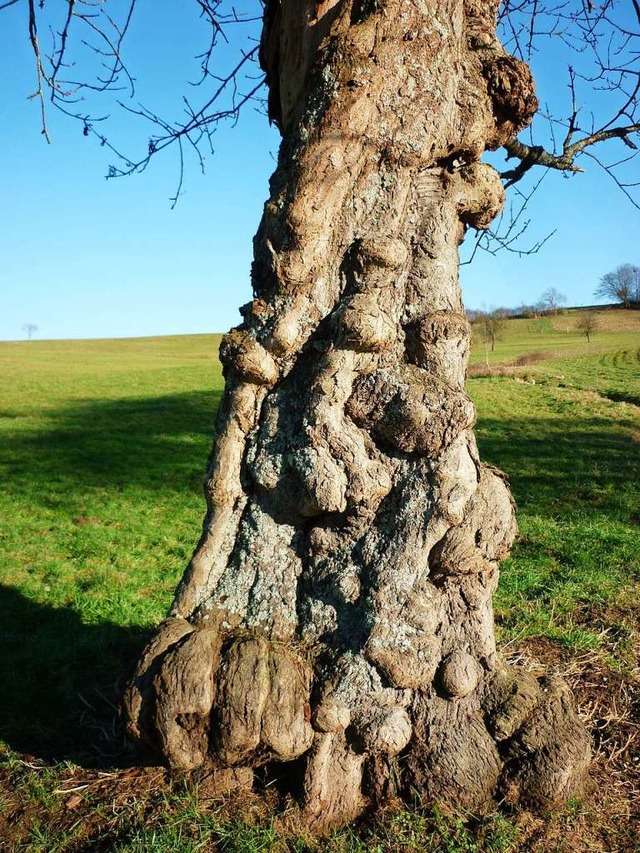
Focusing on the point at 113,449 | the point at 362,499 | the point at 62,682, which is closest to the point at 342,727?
the point at 362,499

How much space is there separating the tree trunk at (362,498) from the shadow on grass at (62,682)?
0.76 meters

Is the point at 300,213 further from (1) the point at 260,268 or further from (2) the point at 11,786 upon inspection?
(2) the point at 11,786

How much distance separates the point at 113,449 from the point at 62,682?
11.1 meters

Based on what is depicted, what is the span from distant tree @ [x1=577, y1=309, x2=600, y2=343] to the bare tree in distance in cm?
6224

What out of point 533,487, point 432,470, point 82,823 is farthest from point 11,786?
point 533,487

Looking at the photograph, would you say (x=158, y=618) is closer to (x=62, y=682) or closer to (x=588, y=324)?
(x=62, y=682)

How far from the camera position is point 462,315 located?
315 centimetres

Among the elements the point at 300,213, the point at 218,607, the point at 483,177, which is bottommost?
the point at 218,607

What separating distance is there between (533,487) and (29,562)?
7.55 meters

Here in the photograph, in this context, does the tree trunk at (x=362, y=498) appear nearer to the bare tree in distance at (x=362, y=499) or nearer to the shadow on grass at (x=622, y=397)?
the bare tree in distance at (x=362, y=499)

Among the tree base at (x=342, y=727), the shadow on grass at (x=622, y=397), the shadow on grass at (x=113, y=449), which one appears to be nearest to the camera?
the tree base at (x=342, y=727)

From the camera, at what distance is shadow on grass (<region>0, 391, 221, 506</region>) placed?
11688mm

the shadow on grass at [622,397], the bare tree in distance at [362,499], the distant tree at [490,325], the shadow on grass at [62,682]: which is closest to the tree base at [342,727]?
the bare tree in distance at [362,499]

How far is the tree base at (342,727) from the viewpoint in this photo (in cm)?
266
